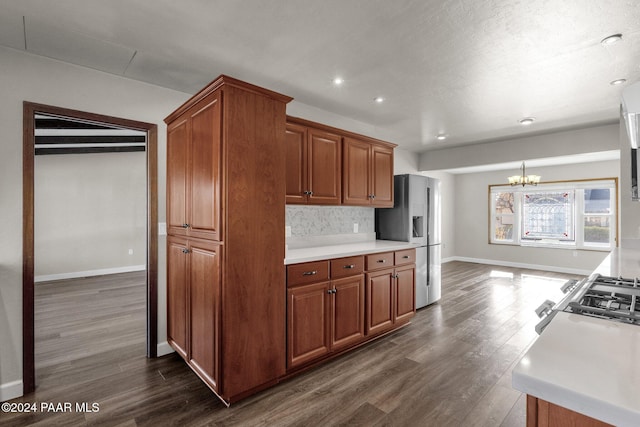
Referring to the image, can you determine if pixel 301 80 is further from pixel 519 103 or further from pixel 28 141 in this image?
pixel 519 103

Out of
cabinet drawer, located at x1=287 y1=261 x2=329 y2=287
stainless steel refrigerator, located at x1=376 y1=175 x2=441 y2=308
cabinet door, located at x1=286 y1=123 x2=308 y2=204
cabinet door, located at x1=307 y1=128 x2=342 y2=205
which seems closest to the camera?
cabinet drawer, located at x1=287 y1=261 x2=329 y2=287

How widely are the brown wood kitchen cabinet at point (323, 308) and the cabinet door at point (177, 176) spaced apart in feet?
3.40

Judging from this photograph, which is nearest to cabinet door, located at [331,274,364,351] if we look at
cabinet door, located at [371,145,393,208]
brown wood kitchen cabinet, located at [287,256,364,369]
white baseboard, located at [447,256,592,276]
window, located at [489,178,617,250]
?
brown wood kitchen cabinet, located at [287,256,364,369]

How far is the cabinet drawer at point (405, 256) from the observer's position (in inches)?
131

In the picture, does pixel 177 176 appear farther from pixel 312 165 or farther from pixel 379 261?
pixel 379 261

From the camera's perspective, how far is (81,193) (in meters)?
6.24

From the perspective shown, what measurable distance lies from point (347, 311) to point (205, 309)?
1245 mm

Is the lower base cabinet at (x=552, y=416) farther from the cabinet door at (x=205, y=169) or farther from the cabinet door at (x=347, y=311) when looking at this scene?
the cabinet door at (x=347, y=311)

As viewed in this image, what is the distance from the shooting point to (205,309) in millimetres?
2154

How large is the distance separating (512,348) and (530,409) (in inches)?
109

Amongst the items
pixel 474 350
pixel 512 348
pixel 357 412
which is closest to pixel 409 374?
pixel 357 412

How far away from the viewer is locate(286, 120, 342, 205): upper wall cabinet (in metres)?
2.81

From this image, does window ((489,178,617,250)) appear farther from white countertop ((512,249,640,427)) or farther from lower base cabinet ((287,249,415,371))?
white countertop ((512,249,640,427))

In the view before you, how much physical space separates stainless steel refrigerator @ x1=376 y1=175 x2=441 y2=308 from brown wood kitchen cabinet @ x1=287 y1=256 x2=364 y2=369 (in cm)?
138
